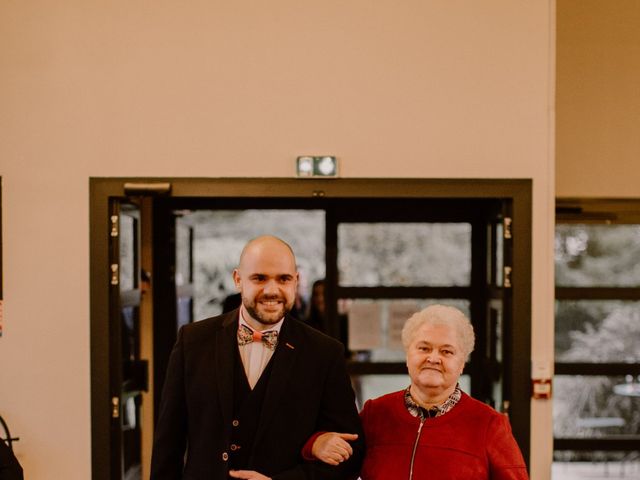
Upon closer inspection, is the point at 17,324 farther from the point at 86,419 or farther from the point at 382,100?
the point at 382,100

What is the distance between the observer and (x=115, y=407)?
3881mm

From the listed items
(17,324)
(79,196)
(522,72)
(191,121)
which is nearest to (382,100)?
(522,72)

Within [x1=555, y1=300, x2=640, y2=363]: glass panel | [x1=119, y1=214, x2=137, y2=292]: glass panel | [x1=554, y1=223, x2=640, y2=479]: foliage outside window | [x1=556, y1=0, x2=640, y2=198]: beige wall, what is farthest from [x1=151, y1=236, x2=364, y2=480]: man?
[x1=555, y1=300, x2=640, y2=363]: glass panel

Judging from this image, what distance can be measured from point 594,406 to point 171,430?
→ 3945 millimetres

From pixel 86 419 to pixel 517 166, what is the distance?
2.71 m

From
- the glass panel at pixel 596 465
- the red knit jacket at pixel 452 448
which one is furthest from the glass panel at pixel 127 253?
the glass panel at pixel 596 465

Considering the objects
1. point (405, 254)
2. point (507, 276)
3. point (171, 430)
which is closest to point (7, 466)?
point (171, 430)

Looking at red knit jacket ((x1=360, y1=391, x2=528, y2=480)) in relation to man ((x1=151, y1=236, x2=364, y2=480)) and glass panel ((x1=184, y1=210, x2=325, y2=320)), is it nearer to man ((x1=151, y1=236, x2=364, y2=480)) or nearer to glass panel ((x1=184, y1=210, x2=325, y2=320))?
man ((x1=151, y1=236, x2=364, y2=480))

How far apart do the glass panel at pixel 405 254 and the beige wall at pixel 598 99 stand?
2.57 ft

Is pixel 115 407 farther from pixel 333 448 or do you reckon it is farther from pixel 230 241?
pixel 230 241

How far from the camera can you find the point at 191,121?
385cm

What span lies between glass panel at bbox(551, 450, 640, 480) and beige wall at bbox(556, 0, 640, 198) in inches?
81.0

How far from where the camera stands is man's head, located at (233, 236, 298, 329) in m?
2.24

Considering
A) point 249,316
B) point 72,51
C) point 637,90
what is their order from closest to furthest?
point 249,316 → point 72,51 → point 637,90
